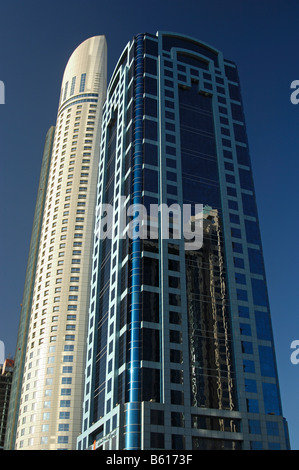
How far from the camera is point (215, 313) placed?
104m

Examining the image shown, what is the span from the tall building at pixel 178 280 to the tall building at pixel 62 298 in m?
22.3

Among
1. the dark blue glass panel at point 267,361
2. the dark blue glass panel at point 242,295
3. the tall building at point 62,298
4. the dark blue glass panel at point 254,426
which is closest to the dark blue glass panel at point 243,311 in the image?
Answer: the dark blue glass panel at point 242,295

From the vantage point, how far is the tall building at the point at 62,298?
132m

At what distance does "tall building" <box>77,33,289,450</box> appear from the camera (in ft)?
299

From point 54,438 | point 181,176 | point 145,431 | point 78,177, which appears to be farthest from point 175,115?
point 54,438

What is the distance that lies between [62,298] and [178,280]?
57365 millimetres

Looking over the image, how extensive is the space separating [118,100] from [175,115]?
23.5m

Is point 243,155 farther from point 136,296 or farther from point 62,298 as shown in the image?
point 62,298

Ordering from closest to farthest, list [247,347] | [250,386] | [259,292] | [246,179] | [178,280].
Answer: [250,386]
[247,347]
[178,280]
[259,292]
[246,179]

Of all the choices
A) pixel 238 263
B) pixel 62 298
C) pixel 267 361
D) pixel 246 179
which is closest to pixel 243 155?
pixel 246 179

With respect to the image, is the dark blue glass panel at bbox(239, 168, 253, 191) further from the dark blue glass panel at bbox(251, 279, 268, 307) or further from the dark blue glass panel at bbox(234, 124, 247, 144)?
the dark blue glass panel at bbox(251, 279, 268, 307)

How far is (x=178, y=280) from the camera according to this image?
10306 centimetres

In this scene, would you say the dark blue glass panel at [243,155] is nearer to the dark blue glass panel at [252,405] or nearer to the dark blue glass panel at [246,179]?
the dark blue glass panel at [246,179]

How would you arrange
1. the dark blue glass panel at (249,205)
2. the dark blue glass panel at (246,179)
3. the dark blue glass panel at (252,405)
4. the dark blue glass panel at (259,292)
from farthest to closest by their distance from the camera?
the dark blue glass panel at (246,179) < the dark blue glass panel at (249,205) < the dark blue glass panel at (259,292) < the dark blue glass panel at (252,405)
